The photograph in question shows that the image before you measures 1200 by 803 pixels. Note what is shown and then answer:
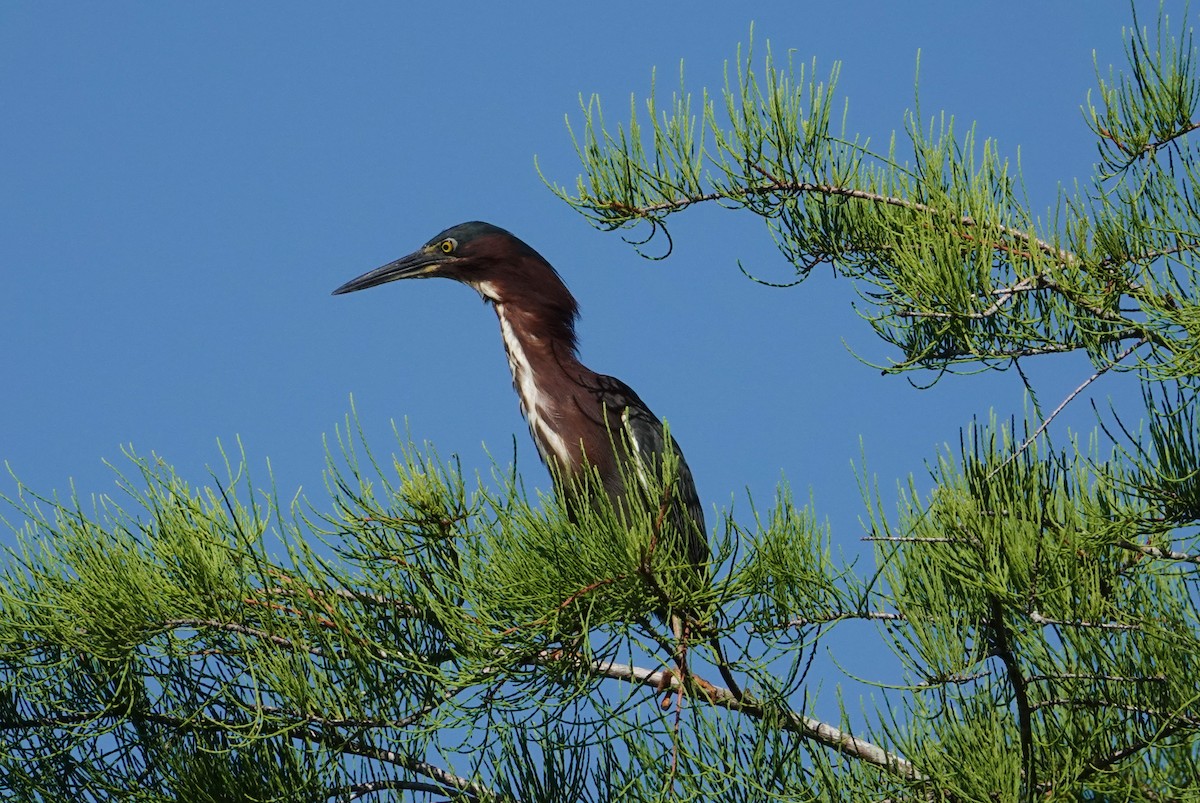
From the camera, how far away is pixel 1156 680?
6.77ft

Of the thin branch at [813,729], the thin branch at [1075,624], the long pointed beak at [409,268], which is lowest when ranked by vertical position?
the thin branch at [813,729]

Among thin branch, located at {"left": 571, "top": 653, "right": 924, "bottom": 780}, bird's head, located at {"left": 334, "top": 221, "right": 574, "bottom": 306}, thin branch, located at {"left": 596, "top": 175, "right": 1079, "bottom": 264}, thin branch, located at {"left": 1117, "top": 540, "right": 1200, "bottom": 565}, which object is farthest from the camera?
bird's head, located at {"left": 334, "top": 221, "right": 574, "bottom": 306}

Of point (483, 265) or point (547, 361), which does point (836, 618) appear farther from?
point (483, 265)

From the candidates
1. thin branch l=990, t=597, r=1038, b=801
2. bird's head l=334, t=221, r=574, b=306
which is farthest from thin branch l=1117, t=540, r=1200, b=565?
bird's head l=334, t=221, r=574, b=306

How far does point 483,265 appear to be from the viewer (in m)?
3.43

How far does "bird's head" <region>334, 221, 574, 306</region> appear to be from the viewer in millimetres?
3379

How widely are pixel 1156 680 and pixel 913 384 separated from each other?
2.09 feet

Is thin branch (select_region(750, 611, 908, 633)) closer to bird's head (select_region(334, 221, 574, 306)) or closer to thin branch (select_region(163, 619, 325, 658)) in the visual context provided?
thin branch (select_region(163, 619, 325, 658))

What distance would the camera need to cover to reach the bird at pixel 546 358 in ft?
10.3

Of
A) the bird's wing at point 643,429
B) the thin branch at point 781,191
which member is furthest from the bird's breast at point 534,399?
the thin branch at point 781,191

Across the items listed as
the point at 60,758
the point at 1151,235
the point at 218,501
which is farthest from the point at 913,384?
the point at 60,758

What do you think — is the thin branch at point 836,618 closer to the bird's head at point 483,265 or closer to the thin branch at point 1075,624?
the thin branch at point 1075,624

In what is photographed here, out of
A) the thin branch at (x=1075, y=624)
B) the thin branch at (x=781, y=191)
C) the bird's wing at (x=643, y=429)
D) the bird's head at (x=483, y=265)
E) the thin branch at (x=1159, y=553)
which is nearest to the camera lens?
the thin branch at (x=1075, y=624)

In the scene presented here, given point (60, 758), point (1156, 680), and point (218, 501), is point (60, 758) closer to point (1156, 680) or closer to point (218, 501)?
point (218, 501)
